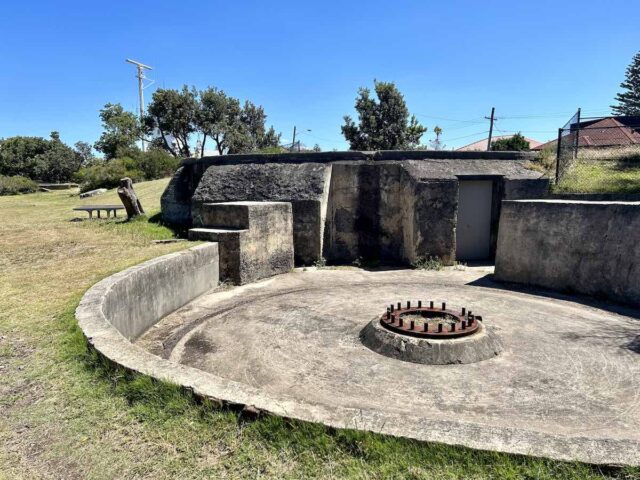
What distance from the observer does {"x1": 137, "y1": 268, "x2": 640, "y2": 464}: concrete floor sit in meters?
2.54

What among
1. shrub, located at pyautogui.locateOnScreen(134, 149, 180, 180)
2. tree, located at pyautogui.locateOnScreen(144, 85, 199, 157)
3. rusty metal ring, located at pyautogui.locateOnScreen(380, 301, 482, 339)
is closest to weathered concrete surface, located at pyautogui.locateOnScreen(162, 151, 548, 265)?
rusty metal ring, located at pyautogui.locateOnScreen(380, 301, 482, 339)

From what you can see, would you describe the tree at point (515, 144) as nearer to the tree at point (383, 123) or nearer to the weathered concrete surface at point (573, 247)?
the tree at point (383, 123)

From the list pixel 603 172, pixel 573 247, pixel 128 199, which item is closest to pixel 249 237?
pixel 128 199

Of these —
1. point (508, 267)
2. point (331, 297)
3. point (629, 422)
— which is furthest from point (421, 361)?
point (508, 267)

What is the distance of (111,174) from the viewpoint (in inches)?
925

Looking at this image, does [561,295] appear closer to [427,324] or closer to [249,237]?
[427,324]

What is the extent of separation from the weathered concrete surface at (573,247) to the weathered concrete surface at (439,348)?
3.21 meters

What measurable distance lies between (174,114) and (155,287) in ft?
113

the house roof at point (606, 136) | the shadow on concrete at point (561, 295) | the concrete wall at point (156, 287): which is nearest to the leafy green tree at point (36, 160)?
the concrete wall at point (156, 287)

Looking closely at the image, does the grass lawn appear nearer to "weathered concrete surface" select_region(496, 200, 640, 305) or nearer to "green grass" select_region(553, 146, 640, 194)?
"weathered concrete surface" select_region(496, 200, 640, 305)

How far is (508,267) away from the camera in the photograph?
7898 millimetres

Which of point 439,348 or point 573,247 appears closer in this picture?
point 439,348

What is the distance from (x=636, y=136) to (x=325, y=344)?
39.0 ft

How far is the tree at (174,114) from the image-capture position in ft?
118
